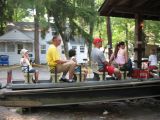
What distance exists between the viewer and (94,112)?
9.99 metres

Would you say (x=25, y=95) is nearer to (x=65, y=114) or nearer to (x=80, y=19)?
(x=65, y=114)

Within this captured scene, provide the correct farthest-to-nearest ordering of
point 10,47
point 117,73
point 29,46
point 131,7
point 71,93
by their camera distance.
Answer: point 29,46
point 10,47
point 131,7
point 117,73
point 71,93

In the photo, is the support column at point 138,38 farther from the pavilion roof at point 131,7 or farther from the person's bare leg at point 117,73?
the person's bare leg at point 117,73

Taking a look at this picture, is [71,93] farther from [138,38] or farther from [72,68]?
[138,38]

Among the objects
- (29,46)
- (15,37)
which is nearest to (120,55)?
(15,37)

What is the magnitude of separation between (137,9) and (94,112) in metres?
4.62

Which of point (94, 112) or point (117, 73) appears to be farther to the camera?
point (117, 73)

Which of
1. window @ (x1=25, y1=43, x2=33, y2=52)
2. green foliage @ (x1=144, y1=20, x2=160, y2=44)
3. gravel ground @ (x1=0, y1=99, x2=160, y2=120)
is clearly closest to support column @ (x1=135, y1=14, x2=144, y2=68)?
gravel ground @ (x1=0, y1=99, x2=160, y2=120)

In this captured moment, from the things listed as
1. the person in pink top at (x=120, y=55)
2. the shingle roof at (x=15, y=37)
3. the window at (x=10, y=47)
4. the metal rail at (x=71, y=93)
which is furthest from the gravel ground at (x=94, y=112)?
the window at (x=10, y=47)

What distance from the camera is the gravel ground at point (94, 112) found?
924cm

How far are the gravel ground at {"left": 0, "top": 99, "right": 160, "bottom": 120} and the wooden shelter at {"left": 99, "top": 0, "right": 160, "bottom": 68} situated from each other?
2345 mm

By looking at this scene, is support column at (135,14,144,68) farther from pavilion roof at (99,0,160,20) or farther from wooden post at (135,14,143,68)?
pavilion roof at (99,0,160,20)

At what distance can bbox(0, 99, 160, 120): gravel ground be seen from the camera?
9242mm

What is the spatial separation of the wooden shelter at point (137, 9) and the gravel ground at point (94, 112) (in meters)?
2.35
